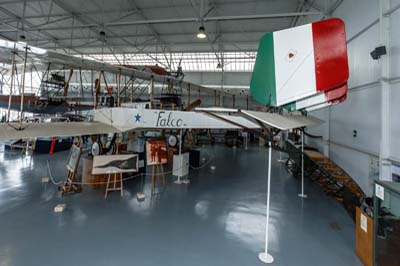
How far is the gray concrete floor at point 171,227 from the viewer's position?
284cm

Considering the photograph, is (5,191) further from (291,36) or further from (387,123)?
(387,123)

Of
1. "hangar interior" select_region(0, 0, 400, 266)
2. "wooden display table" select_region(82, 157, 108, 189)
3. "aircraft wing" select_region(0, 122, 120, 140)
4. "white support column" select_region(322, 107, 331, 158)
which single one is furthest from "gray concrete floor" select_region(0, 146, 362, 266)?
Answer: "white support column" select_region(322, 107, 331, 158)

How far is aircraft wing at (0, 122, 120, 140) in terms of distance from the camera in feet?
10.5

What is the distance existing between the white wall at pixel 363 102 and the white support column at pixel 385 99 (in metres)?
0.07

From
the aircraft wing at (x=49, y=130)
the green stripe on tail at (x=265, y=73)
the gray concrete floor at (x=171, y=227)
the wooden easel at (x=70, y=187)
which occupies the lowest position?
the gray concrete floor at (x=171, y=227)

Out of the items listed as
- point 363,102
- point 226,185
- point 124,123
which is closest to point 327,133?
point 363,102

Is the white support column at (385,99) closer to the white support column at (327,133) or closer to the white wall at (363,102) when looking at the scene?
the white wall at (363,102)

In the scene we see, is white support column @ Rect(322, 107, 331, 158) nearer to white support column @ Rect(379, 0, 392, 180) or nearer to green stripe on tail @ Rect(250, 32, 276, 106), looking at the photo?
white support column @ Rect(379, 0, 392, 180)

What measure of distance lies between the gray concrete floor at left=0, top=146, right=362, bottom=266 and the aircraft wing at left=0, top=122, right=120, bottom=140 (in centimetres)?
159

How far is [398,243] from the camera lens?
2666mm

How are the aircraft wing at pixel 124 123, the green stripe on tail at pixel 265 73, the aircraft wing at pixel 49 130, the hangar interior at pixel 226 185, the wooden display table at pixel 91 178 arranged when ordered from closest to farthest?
1. the green stripe on tail at pixel 265 73
2. the hangar interior at pixel 226 185
3. the aircraft wing at pixel 49 130
4. the aircraft wing at pixel 124 123
5. the wooden display table at pixel 91 178

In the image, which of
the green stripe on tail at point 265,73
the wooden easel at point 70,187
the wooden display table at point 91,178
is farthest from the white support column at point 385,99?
the wooden easel at point 70,187

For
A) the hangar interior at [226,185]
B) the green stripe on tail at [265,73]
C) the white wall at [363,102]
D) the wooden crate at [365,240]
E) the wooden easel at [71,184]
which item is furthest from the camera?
the wooden easel at [71,184]

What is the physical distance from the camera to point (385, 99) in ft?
12.5
